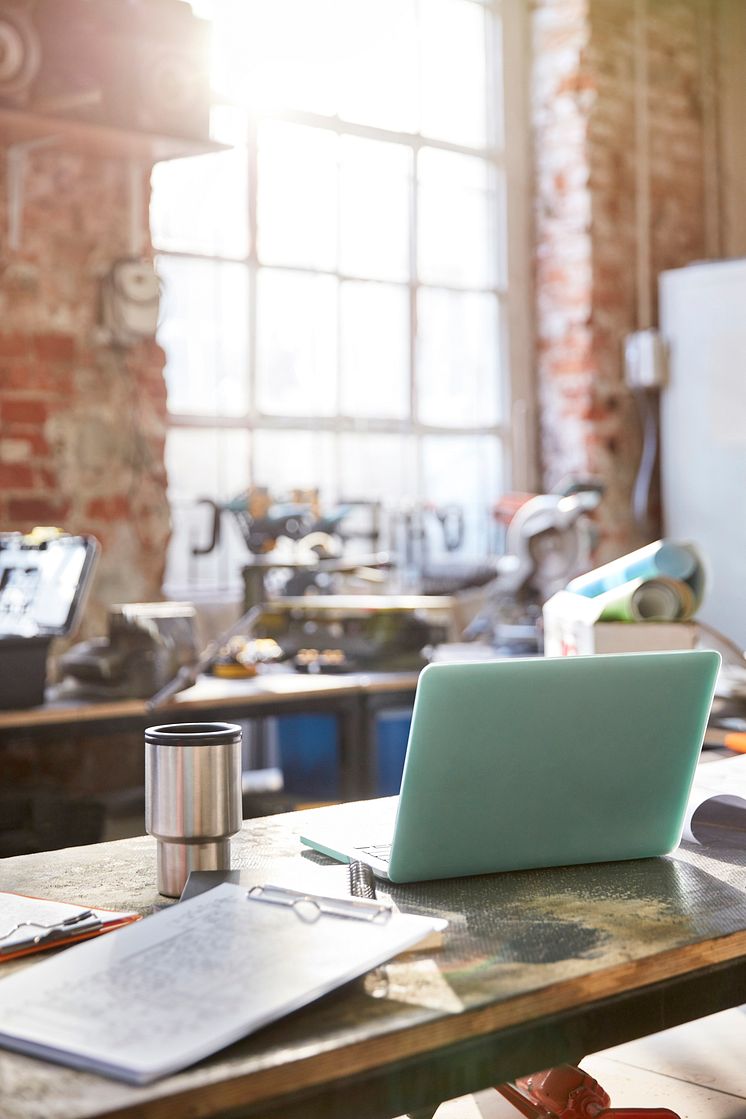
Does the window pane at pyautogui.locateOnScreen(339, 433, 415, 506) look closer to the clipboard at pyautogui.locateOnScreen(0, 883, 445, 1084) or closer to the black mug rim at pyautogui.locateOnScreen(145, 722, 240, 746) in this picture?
the black mug rim at pyautogui.locateOnScreen(145, 722, 240, 746)

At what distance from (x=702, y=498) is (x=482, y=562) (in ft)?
3.15

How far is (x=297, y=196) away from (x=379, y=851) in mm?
3677

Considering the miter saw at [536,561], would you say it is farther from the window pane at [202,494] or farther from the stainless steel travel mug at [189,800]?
the stainless steel travel mug at [189,800]

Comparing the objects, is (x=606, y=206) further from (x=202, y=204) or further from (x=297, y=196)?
(x=202, y=204)

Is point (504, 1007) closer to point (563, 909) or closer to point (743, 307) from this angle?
point (563, 909)

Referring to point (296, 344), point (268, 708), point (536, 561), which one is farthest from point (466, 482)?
point (268, 708)

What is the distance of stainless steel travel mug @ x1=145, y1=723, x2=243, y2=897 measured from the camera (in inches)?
52.5

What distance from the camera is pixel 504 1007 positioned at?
104 centimetres

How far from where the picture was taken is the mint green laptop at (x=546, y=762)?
1.30m

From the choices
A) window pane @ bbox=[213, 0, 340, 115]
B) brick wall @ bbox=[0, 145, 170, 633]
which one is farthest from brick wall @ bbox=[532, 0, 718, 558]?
brick wall @ bbox=[0, 145, 170, 633]

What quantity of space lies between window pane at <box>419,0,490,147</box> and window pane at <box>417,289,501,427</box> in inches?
25.3

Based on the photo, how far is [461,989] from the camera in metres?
1.07

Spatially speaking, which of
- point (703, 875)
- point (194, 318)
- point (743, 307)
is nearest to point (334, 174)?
point (194, 318)

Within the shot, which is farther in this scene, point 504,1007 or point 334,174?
point 334,174
